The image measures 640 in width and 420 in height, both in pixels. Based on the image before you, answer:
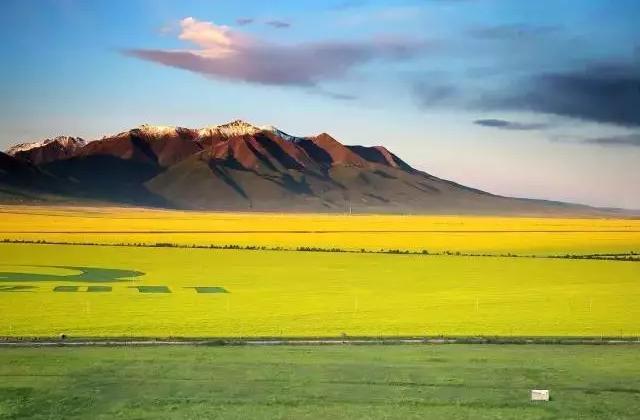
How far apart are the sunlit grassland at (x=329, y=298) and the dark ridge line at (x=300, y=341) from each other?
2.53 feet

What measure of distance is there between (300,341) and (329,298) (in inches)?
450

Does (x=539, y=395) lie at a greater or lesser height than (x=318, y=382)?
greater

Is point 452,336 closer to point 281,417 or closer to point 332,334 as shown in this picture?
point 332,334

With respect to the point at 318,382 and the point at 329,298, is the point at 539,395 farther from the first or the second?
the point at 329,298

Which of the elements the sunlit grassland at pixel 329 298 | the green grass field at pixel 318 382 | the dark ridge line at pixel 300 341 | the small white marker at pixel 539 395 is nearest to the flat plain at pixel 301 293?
the sunlit grassland at pixel 329 298

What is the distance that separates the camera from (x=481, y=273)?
2014 inches

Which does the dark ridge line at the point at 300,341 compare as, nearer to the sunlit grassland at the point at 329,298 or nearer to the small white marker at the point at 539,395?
the sunlit grassland at the point at 329,298

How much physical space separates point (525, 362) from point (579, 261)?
40.7m

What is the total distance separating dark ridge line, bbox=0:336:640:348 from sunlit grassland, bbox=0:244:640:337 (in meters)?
0.77

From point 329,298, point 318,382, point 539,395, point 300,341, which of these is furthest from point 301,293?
point 539,395

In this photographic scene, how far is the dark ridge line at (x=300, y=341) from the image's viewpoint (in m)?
25.1

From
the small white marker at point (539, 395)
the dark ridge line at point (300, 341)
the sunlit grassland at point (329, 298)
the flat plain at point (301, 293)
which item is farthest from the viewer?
the flat plain at point (301, 293)

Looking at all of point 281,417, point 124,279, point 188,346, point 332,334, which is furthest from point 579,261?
point 281,417

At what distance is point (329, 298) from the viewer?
37250mm
